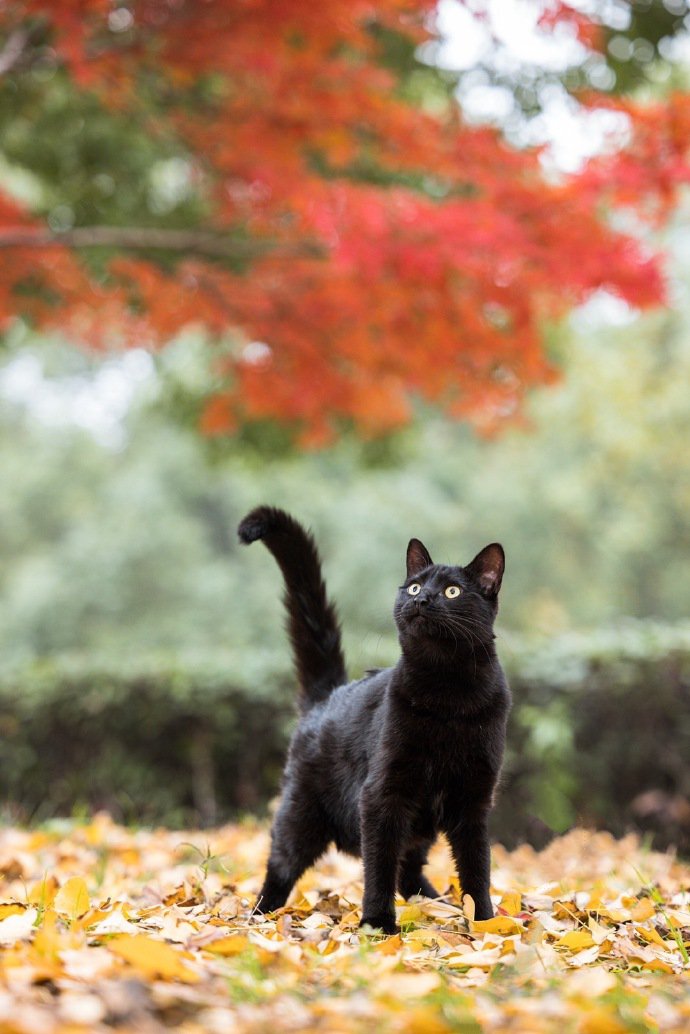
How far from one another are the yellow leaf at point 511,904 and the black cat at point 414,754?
0.10 metres

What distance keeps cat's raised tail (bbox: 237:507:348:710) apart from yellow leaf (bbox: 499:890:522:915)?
0.74m

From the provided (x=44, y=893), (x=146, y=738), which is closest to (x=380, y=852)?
(x=44, y=893)

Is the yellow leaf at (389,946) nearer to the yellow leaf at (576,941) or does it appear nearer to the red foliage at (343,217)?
the yellow leaf at (576,941)

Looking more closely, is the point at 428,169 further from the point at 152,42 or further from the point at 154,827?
the point at 154,827

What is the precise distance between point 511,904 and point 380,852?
1.41ft

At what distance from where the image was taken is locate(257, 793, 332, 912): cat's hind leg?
272cm

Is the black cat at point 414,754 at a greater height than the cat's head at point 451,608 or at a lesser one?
lesser

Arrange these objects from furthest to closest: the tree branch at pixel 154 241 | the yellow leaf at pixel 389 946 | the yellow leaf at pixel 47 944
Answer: the tree branch at pixel 154 241 → the yellow leaf at pixel 389 946 → the yellow leaf at pixel 47 944

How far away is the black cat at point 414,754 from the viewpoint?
2387 millimetres

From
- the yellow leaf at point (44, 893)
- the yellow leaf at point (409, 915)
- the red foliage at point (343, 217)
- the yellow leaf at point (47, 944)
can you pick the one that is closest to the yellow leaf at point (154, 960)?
the yellow leaf at point (47, 944)

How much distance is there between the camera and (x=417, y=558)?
2703 mm

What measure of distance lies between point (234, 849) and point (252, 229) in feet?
15.3

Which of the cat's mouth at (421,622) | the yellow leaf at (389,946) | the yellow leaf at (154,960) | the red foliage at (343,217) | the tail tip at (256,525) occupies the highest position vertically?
the red foliage at (343,217)

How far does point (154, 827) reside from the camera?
17.8ft
